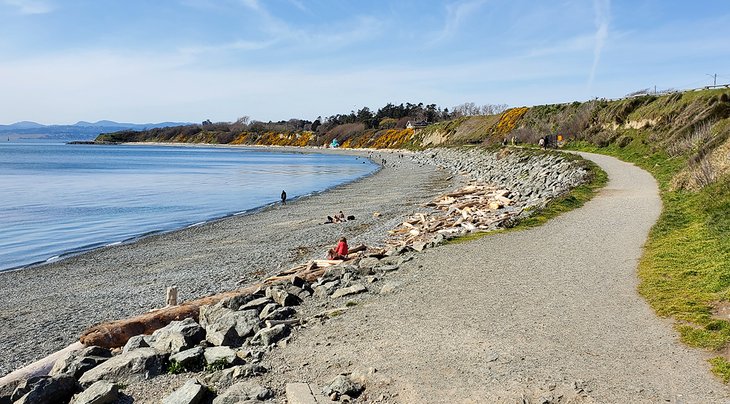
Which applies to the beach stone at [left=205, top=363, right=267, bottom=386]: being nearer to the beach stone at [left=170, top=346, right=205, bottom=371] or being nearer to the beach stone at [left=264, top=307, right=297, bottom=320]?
the beach stone at [left=170, top=346, right=205, bottom=371]

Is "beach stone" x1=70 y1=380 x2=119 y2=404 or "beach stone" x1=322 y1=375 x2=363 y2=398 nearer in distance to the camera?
"beach stone" x1=322 y1=375 x2=363 y2=398

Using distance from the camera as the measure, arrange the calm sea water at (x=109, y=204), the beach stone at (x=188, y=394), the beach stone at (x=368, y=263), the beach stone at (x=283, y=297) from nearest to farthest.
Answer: the beach stone at (x=188, y=394) < the beach stone at (x=283, y=297) < the beach stone at (x=368, y=263) < the calm sea water at (x=109, y=204)

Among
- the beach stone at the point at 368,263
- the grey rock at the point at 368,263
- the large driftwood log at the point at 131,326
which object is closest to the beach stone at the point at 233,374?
the large driftwood log at the point at 131,326

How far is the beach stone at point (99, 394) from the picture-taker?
6.96 meters

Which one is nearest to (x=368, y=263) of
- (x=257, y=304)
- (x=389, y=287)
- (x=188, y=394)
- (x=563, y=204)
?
(x=389, y=287)

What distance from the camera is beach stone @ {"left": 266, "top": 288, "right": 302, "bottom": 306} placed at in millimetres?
10930

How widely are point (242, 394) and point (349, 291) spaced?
477 centimetres

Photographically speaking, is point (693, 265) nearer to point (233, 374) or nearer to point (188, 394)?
point (233, 374)

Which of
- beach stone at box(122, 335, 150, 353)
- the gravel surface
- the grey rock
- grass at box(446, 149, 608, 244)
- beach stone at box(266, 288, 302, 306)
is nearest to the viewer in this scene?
beach stone at box(122, 335, 150, 353)

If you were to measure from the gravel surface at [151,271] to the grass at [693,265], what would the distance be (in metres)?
9.78

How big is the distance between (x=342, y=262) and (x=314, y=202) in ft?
73.2

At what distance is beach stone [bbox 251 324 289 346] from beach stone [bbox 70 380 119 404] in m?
2.24

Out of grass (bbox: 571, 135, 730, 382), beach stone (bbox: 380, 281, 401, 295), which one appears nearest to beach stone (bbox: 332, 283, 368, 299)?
beach stone (bbox: 380, 281, 401, 295)

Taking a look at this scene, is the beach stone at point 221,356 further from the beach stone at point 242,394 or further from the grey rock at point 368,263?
the grey rock at point 368,263
